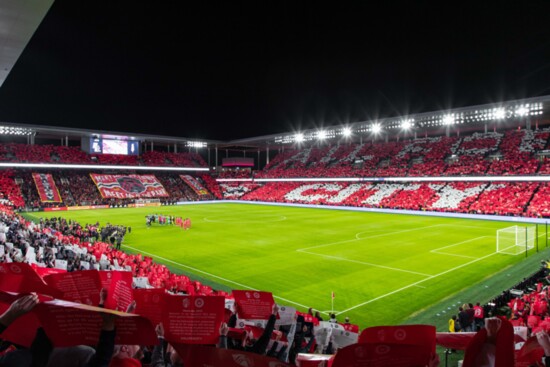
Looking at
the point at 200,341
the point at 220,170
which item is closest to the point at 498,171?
the point at 200,341

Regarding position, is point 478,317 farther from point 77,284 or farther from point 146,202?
point 146,202

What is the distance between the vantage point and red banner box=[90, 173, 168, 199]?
2165 inches

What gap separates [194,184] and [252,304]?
2495 inches

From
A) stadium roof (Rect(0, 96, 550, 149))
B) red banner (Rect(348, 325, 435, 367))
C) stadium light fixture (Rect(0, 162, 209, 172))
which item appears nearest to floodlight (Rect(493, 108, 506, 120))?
stadium roof (Rect(0, 96, 550, 149))

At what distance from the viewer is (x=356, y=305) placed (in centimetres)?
1223

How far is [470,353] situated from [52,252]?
13.7 meters

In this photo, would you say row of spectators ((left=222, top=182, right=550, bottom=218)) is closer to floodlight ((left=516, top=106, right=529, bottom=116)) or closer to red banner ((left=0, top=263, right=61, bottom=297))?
floodlight ((left=516, top=106, right=529, bottom=116))

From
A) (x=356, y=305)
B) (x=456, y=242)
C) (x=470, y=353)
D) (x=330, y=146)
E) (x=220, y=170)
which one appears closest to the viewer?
(x=470, y=353)

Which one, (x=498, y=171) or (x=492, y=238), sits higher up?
(x=498, y=171)

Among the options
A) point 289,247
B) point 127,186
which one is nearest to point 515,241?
point 289,247

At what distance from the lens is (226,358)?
222 cm

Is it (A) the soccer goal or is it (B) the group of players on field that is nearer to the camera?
(A) the soccer goal

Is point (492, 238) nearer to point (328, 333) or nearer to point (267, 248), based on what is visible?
point (267, 248)

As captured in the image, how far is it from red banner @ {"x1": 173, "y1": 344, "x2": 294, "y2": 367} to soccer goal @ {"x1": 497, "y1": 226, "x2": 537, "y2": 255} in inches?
864
